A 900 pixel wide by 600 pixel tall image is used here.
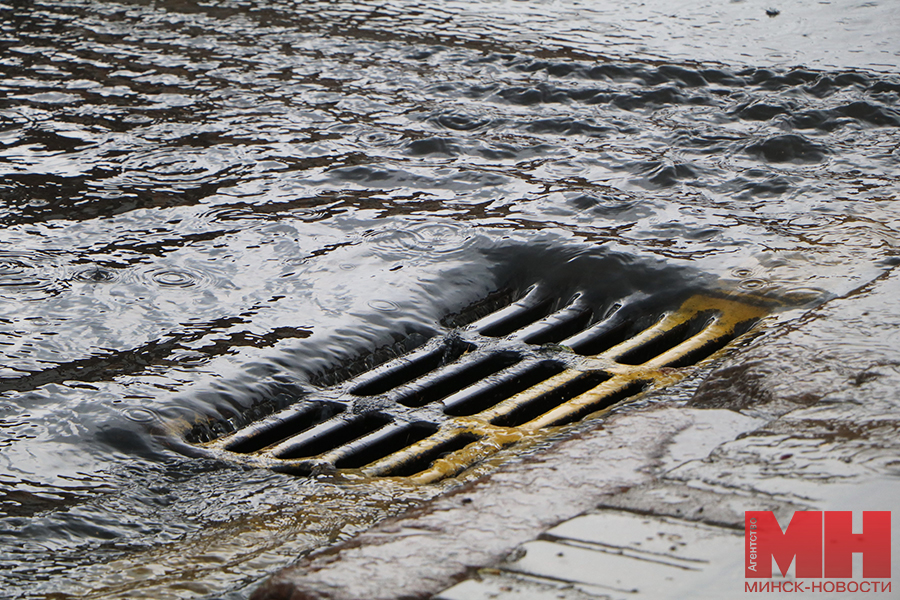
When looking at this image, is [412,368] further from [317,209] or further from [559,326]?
[317,209]

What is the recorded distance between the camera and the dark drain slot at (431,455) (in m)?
1.96

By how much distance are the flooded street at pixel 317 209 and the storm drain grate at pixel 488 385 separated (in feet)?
0.26

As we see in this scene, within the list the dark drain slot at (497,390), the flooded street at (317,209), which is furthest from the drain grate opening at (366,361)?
the dark drain slot at (497,390)

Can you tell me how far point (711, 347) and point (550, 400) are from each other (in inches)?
18.6

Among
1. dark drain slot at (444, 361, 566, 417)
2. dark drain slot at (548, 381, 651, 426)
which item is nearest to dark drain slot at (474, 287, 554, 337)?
dark drain slot at (444, 361, 566, 417)

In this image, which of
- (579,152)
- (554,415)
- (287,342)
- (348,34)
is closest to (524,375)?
(554,415)

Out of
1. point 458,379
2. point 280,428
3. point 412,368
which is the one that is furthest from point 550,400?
point 280,428

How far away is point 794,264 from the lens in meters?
Result: 2.66

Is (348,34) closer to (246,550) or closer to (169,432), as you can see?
(169,432)

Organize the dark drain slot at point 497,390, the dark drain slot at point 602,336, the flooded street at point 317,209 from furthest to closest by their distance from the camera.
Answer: the dark drain slot at point 602,336, the dark drain slot at point 497,390, the flooded street at point 317,209

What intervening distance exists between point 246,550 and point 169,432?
0.49 meters

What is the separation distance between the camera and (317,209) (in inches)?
126

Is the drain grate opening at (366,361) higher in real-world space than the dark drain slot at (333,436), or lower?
higher

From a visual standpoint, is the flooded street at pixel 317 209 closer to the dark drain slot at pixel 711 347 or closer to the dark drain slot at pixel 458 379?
the dark drain slot at pixel 711 347
